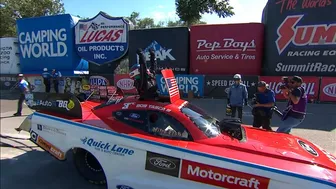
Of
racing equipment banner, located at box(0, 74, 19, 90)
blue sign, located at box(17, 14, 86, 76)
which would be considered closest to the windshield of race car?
blue sign, located at box(17, 14, 86, 76)

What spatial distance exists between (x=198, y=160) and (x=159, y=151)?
51 centimetres

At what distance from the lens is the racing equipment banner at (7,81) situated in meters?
17.0

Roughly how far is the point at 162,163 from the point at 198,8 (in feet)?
98.2

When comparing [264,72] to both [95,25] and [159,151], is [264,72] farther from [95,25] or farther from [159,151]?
[159,151]

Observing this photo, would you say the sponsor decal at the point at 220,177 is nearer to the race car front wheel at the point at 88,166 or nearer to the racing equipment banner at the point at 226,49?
the race car front wheel at the point at 88,166

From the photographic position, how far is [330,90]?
10.8m

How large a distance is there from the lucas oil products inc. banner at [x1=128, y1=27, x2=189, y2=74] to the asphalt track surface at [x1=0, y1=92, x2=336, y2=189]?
671 cm

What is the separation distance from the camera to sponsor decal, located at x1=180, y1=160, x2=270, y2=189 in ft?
9.09

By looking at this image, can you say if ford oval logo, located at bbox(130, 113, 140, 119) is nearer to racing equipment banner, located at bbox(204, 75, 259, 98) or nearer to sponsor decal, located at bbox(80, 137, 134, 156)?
sponsor decal, located at bbox(80, 137, 134, 156)

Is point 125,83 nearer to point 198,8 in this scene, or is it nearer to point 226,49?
point 226,49

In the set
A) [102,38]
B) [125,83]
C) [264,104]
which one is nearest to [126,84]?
[125,83]

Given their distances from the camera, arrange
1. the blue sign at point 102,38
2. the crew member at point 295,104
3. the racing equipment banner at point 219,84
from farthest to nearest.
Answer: the blue sign at point 102,38, the racing equipment banner at point 219,84, the crew member at point 295,104

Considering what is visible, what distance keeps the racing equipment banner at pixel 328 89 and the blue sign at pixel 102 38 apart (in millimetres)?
10350

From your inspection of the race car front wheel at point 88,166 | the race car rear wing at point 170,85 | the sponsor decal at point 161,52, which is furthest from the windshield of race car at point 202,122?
the sponsor decal at point 161,52
